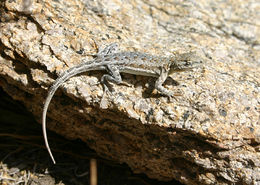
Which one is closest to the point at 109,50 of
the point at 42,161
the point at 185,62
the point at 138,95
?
the point at 138,95

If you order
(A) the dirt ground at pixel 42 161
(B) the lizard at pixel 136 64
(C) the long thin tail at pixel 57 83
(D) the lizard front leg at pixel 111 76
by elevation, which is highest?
(B) the lizard at pixel 136 64

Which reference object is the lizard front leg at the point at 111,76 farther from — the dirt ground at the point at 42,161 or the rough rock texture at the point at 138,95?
the dirt ground at the point at 42,161

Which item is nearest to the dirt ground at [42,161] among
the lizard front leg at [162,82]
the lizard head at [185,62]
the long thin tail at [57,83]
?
the long thin tail at [57,83]

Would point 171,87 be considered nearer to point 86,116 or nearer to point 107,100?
point 107,100

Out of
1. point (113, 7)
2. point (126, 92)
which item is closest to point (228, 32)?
point (113, 7)

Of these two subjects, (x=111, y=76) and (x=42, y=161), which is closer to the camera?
(x=111, y=76)

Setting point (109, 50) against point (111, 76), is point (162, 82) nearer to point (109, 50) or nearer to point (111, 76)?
point (111, 76)
